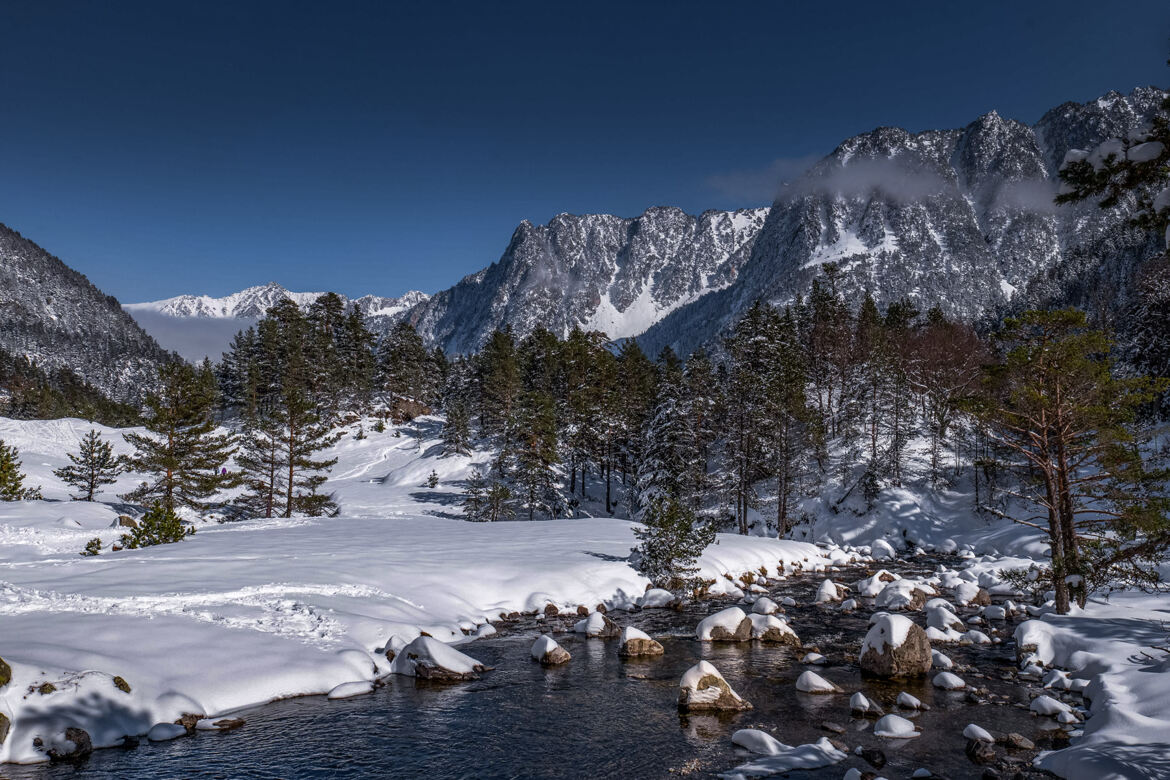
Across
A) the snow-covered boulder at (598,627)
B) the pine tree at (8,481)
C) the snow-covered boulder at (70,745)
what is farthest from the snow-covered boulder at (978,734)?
the pine tree at (8,481)

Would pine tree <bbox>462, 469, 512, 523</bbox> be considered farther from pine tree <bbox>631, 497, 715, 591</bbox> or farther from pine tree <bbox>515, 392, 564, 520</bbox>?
pine tree <bbox>631, 497, 715, 591</bbox>

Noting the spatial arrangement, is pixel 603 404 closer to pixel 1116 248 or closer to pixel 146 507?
pixel 146 507

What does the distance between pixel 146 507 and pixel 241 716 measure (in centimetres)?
3104

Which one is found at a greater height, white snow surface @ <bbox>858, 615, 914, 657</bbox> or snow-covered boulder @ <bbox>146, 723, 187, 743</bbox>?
white snow surface @ <bbox>858, 615, 914, 657</bbox>

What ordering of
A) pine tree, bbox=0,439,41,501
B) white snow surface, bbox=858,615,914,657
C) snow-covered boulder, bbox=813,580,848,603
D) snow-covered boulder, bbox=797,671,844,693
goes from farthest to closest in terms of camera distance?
pine tree, bbox=0,439,41,501 → snow-covered boulder, bbox=813,580,848,603 → white snow surface, bbox=858,615,914,657 → snow-covered boulder, bbox=797,671,844,693

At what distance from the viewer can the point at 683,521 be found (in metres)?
24.2

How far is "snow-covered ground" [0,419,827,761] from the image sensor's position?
1075 cm

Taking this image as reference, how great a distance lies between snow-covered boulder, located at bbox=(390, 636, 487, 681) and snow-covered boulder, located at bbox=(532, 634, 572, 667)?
1.56 metres

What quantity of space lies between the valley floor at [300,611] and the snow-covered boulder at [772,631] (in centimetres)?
602

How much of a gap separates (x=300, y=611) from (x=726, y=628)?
12.2 metres

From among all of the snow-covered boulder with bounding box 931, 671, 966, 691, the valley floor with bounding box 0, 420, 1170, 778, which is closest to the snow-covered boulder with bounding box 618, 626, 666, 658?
the valley floor with bounding box 0, 420, 1170, 778

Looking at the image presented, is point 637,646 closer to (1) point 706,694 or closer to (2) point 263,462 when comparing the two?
(1) point 706,694

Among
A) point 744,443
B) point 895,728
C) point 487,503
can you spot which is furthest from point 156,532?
point 744,443

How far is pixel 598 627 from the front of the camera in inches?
723
